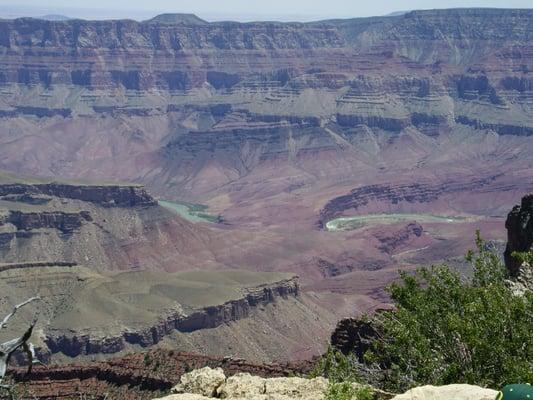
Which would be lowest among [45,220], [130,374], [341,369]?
[45,220]

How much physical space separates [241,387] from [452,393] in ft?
23.0

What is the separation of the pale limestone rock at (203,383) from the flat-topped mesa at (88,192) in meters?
138

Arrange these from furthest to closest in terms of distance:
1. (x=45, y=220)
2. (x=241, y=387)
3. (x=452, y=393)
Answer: (x=45, y=220) < (x=241, y=387) < (x=452, y=393)

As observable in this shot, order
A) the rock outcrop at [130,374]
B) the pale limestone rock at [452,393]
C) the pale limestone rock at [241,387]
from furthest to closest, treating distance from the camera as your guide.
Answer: the rock outcrop at [130,374] → the pale limestone rock at [241,387] → the pale limestone rock at [452,393]

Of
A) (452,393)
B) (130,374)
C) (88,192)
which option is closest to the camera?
(452,393)

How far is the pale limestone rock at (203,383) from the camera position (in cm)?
2659

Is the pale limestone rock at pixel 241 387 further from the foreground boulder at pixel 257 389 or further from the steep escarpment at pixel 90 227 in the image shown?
the steep escarpment at pixel 90 227

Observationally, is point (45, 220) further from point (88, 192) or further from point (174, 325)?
point (174, 325)

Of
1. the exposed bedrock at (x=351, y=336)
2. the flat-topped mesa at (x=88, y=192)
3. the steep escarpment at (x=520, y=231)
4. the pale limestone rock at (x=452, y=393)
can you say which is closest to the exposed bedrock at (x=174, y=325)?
the exposed bedrock at (x=351, y=336)

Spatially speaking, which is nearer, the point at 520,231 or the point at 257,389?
the point at 257,389

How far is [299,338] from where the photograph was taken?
114 m

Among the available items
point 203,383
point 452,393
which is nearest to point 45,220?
point 203,383

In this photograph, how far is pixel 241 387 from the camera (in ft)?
83.0

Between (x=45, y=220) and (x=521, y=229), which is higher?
(x=521, y=229)
